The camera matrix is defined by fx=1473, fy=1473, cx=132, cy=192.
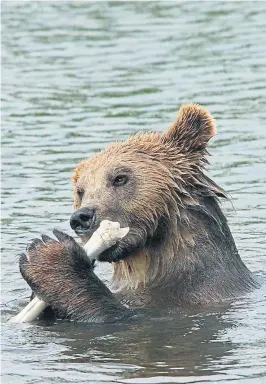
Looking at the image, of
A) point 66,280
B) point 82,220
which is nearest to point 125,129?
point 82,220

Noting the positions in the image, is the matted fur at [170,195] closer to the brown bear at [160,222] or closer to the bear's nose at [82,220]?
the brown bear at [160,222]

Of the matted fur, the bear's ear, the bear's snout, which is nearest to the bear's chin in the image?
the matted fur

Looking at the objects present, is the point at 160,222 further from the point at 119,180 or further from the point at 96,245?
the point at 96,245

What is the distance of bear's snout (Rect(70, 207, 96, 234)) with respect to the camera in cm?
1092

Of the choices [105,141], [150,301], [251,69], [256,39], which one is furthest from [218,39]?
[150,301]

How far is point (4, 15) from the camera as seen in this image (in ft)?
85.8

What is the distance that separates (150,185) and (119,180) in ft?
0.82

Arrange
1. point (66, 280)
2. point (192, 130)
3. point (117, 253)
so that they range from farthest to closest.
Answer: point (192, 130) < point (117, 253) < point (66, 280)

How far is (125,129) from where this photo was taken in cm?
1803

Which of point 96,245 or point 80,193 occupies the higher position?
point 80,193

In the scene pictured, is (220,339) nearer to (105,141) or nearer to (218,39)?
(105,141)

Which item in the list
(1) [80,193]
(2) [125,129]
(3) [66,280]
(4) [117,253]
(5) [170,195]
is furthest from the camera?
(2) [125,129]

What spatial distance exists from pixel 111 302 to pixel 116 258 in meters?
0.40

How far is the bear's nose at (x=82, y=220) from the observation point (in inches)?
430
